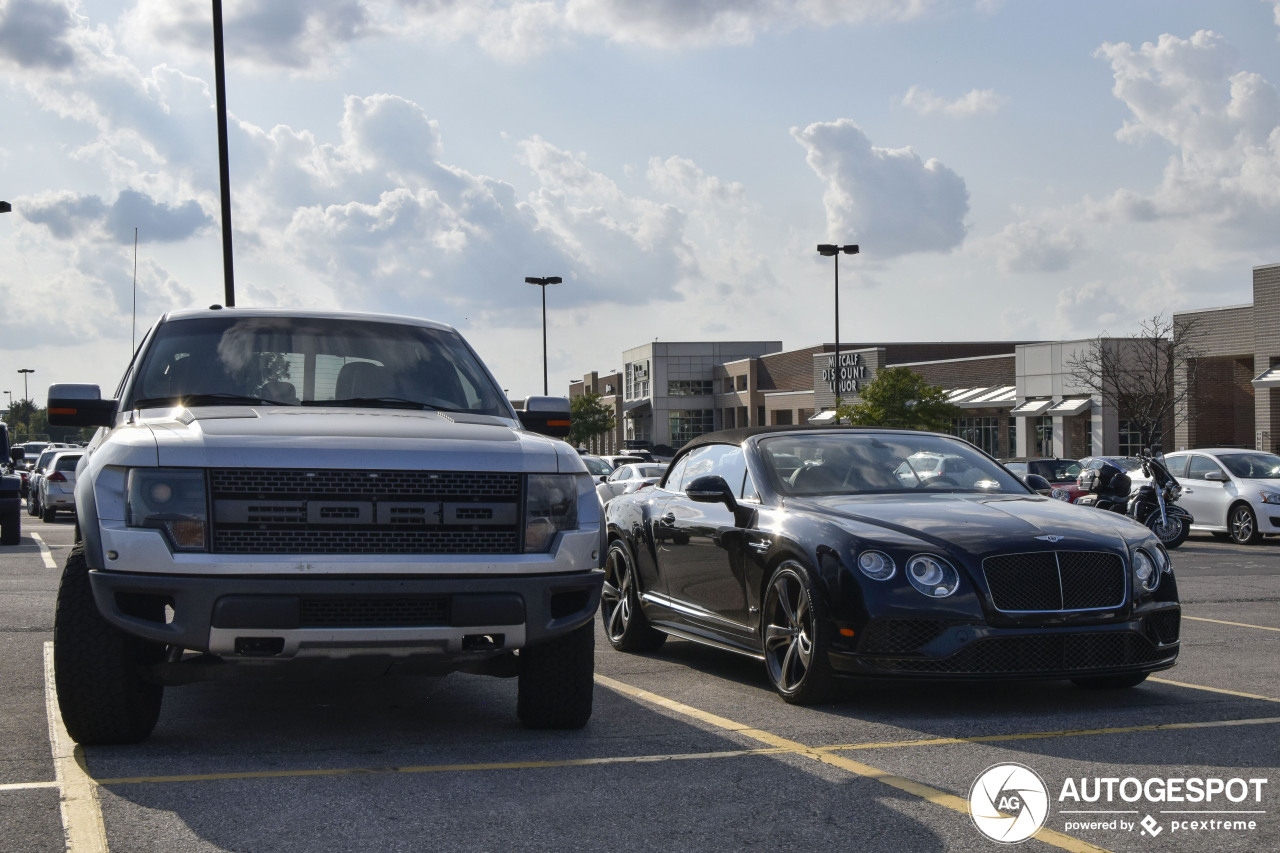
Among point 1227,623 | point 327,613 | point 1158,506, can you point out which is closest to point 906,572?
point 327,613

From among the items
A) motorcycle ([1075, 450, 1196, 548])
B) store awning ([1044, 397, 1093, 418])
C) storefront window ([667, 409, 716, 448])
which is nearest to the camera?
motorcycle ([1075, 450, 1196, 548])

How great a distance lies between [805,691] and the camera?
6.92 m

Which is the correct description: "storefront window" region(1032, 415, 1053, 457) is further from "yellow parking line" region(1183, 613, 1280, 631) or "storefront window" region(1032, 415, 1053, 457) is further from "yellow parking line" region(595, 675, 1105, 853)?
"yellow parking line" region(595, 675, 1105, 853)

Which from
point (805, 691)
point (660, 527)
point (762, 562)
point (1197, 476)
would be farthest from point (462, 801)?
point (1197, 476)

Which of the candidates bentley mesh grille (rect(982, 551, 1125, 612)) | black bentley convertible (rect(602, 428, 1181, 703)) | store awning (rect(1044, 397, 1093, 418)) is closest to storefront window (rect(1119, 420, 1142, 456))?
store awning (rect(1044, 397, 1093, 418))

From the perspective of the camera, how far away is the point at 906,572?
263 inches

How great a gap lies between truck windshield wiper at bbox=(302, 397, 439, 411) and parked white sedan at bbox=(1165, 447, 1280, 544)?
18.6 meters

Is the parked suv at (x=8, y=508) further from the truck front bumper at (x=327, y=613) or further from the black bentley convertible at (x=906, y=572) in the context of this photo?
the truck front bumper at (x=327, y=613)

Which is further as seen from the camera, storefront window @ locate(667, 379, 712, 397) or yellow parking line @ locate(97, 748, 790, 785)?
storefront window @ locate(667, 379, 712, 397)

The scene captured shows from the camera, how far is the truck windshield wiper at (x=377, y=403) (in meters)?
6.56

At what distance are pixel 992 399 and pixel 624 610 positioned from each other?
47.7m

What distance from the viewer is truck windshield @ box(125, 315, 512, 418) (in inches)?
257

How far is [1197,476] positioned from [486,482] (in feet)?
66.5

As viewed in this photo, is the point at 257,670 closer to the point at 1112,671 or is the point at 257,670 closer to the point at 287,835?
the point at 287,835
